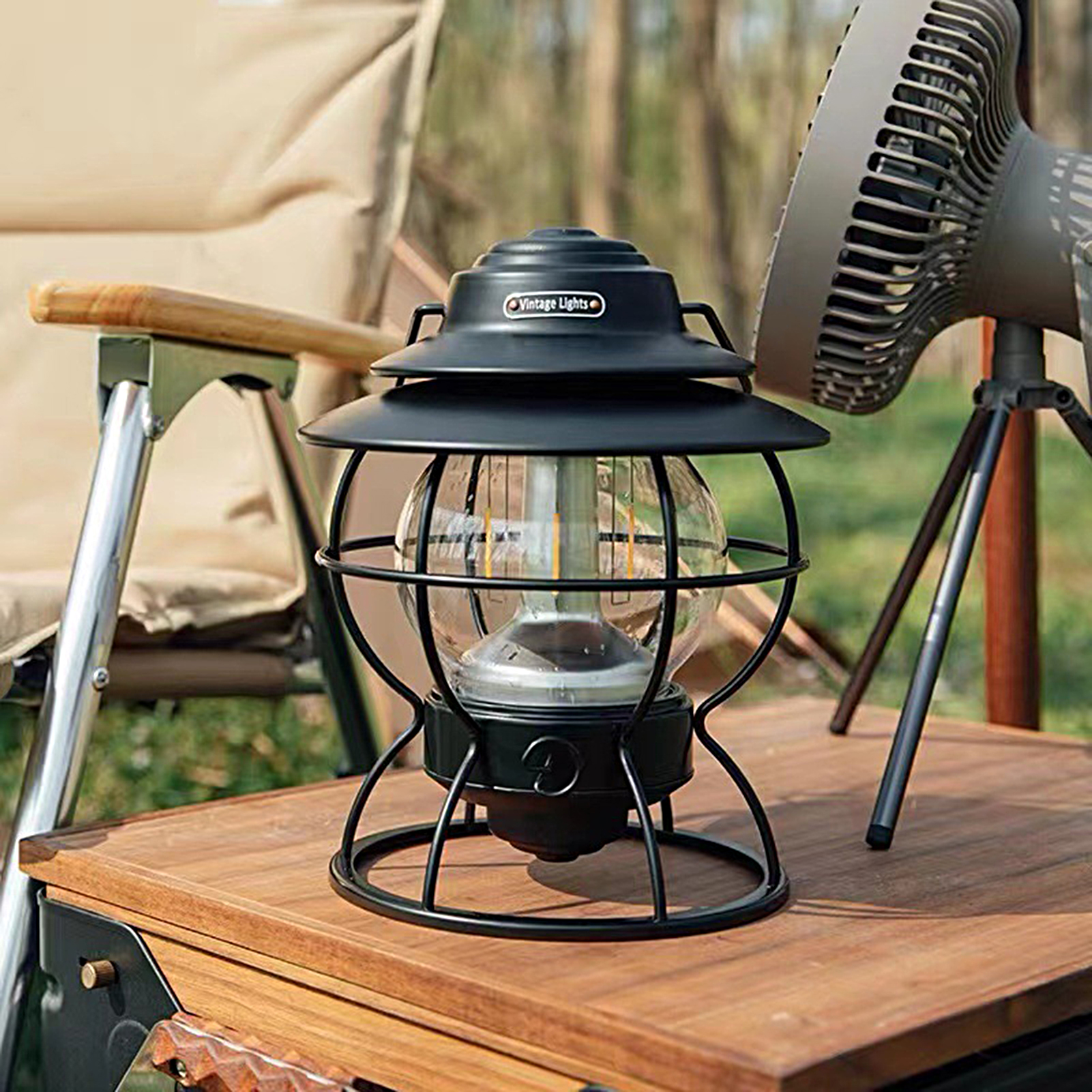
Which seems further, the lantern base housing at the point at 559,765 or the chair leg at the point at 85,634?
the chair leg at the point at 85,634

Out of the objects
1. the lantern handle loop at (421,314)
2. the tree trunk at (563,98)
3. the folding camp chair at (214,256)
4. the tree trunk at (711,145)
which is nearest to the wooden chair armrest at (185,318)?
the folding camp chair at (214,256)

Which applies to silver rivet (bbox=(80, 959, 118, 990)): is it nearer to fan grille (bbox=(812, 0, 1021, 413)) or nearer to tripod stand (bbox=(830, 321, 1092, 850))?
tripod stand (bbox=(830, 321, 1092, 850))

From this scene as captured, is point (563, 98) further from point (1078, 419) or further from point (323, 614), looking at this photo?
point (1078, 419)

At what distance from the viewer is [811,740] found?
1518mm

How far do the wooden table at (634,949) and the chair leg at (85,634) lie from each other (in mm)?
73

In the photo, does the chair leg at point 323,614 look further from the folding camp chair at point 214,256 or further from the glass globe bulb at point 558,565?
the glass globe bulb at point 558,565

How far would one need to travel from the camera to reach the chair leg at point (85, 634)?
1.23m

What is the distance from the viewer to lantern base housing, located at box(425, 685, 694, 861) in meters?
0.98

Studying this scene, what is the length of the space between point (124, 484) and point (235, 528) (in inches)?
18.4

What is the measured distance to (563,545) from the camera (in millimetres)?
987

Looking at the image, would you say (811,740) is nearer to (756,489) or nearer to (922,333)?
(922,333)

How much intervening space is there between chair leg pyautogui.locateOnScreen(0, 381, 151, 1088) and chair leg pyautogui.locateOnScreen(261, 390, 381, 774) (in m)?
0.29

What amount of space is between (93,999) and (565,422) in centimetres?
50

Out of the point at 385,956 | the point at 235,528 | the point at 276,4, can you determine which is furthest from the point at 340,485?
the point at 276,4
